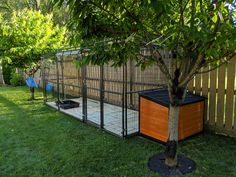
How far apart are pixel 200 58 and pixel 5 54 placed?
24.4 feet

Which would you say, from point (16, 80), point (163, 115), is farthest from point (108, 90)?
point (16, 80)

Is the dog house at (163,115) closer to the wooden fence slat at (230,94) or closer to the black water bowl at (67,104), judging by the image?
the wooden fence slat at (230,94)

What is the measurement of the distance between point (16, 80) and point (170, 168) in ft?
40.7

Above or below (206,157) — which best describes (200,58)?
above

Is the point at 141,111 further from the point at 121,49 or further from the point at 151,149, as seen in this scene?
the point at 121,49

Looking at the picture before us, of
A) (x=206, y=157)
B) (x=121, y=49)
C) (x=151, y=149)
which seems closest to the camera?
(x=121, y=49)

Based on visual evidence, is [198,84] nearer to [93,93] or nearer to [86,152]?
[86,152]

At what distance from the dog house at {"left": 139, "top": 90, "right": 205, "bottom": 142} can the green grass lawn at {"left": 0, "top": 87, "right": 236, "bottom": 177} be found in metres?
0.17

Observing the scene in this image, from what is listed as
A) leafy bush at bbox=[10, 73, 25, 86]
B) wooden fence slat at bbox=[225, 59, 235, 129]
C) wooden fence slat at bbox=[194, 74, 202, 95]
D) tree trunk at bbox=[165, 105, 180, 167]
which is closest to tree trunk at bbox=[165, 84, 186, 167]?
tree trunk at bbox=[165, 105, 180, 167]

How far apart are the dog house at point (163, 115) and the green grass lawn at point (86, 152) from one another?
17 cm

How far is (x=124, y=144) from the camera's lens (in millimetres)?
3812

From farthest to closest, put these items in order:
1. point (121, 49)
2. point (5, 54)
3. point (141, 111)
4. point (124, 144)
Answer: point (5, 54)
point (141, 111)
point (124, 144)
point (121, 49)

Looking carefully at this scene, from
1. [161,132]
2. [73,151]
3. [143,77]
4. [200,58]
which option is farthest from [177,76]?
[143,77]

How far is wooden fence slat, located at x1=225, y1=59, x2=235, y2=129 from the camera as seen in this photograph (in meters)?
3.85
